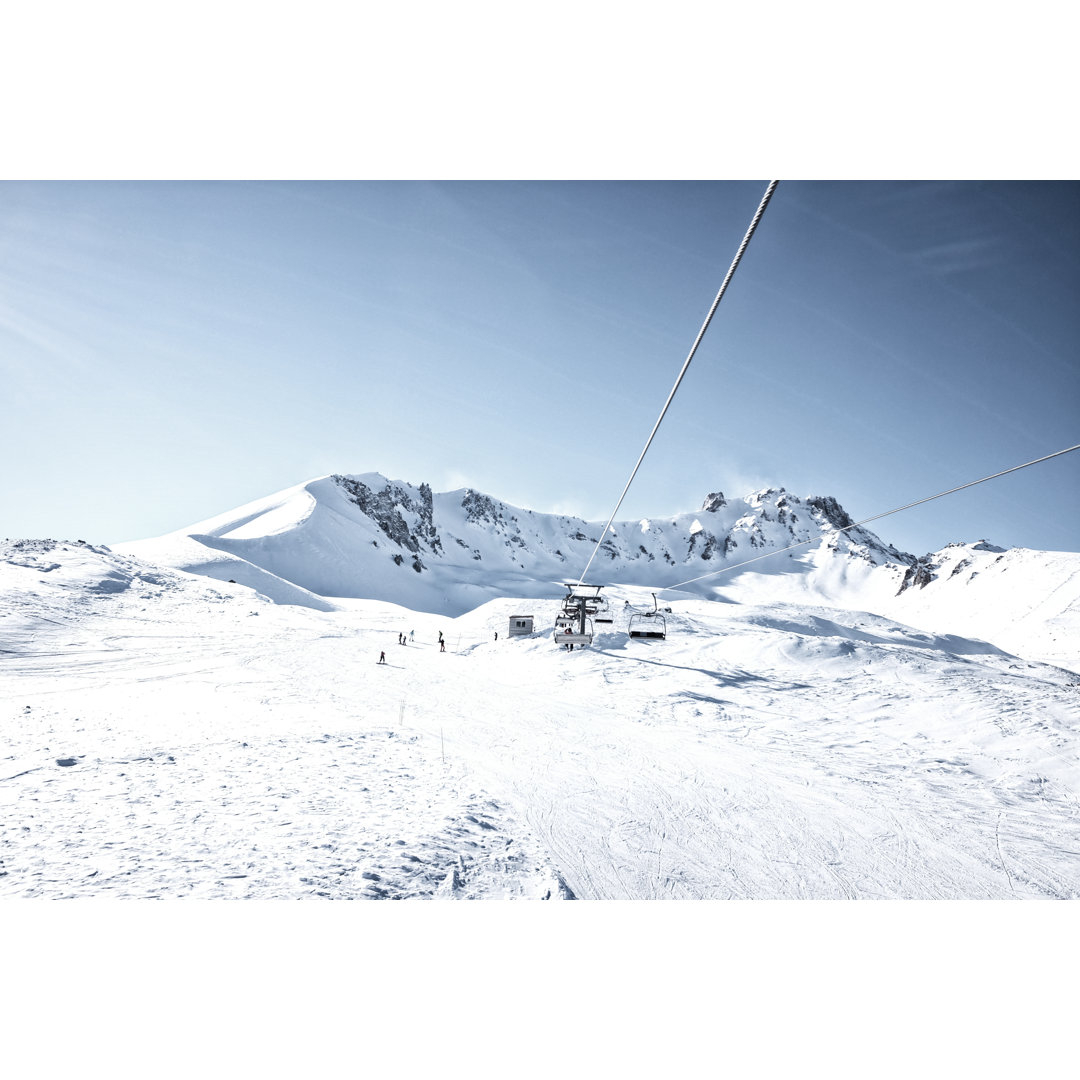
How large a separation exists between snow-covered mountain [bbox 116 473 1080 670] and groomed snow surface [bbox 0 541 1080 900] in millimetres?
11566

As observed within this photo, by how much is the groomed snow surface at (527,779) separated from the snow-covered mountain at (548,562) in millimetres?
11566

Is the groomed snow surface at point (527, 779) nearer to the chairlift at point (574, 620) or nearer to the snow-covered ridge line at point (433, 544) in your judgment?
the chairlift at point (574, 620)

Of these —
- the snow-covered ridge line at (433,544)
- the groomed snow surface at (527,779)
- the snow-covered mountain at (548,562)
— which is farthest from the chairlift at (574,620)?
the snow-covered ridge line at (433,544)

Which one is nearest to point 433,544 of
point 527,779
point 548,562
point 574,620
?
point 548,562

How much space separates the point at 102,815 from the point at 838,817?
9452mm

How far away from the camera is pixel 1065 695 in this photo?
13.2 meters

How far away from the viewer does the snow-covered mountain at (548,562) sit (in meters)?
72.1

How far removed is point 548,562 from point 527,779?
150390mm

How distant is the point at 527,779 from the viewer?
8172 millimetres

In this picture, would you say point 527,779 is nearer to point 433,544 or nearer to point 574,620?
point 574,620
